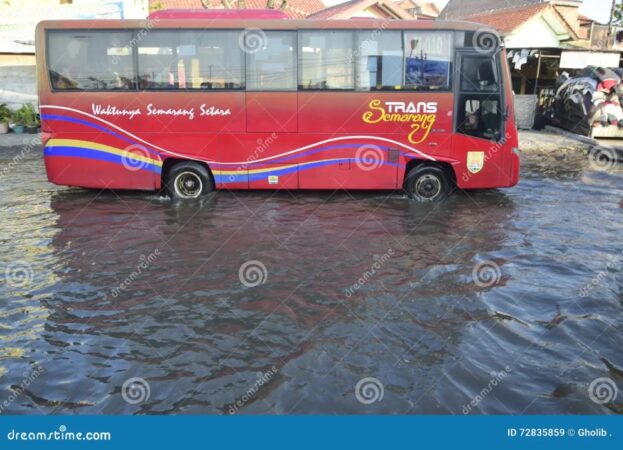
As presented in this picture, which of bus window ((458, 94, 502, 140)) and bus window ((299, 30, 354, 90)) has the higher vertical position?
bus window ((299, 30, 354, 90))

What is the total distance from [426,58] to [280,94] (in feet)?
8.88

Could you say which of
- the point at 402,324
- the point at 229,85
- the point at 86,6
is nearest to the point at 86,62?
the point at 229,85

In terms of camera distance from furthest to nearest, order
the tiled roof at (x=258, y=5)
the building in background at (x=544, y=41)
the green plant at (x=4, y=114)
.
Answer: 1. the tiled roof at (x=258, y=5)
2. the building in background at (x=544, y=41)
3. the green plant at (x=4, y=114)

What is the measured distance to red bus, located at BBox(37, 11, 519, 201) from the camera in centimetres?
980

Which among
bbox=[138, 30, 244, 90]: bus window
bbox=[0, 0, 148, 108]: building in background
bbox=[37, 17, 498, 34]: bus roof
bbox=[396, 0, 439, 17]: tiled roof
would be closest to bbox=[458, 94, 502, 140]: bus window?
bbox=[37, 17, 498, 34]: bus roof

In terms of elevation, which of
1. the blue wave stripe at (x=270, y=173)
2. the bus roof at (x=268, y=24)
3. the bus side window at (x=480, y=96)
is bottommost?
the blue wave stripe at (x=270, y=173)

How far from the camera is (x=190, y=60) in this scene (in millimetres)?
9844

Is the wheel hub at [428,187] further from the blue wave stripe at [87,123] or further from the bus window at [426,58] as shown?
the blue wave stripe at [87,123]

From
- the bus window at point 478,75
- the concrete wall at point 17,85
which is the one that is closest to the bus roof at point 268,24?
the bus window at point 478,75

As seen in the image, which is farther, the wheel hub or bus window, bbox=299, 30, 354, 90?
the wheel hub

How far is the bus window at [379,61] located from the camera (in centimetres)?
978

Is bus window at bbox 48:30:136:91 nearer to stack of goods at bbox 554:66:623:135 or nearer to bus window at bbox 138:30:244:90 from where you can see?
bus window at bbox 138:30:244:90

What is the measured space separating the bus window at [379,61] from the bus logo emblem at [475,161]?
183cm

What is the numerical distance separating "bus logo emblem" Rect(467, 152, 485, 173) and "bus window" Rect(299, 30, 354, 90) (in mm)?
2537
